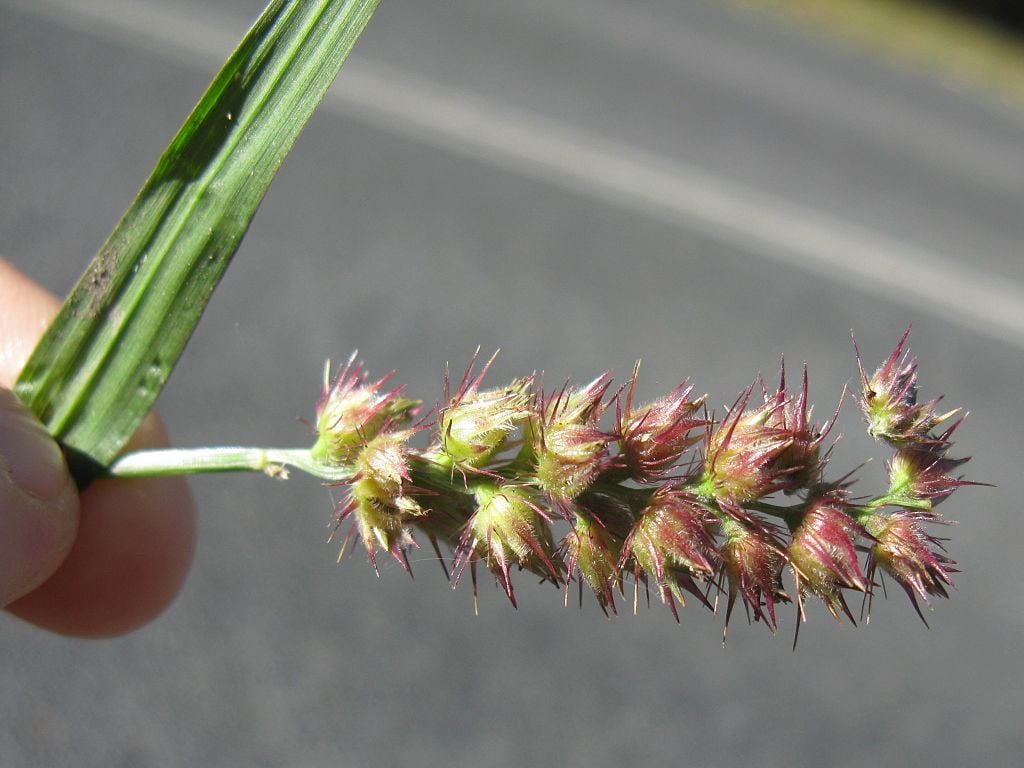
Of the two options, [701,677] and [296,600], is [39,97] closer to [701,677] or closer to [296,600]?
[296,600]

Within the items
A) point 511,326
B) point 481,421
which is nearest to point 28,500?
point 481,421

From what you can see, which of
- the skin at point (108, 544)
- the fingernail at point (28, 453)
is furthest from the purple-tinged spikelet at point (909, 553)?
the skin at point (108, 544)

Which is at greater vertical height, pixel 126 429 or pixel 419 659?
pixel 126 429

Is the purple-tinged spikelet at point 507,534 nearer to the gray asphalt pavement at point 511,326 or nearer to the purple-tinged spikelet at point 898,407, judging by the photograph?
the purple-tinged spikelet at point 898,407

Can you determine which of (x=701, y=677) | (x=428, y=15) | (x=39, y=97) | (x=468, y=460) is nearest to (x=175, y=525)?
(x=468, y=460)

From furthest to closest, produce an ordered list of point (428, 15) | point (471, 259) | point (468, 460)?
point (428, 15)
point (471, 259)
point (468, 460)

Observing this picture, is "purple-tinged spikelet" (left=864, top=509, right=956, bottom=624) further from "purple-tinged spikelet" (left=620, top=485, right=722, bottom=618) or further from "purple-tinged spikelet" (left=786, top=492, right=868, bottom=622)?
"purple-tinged spikelet" (left=620, top=485, right=722, bottom=618)
